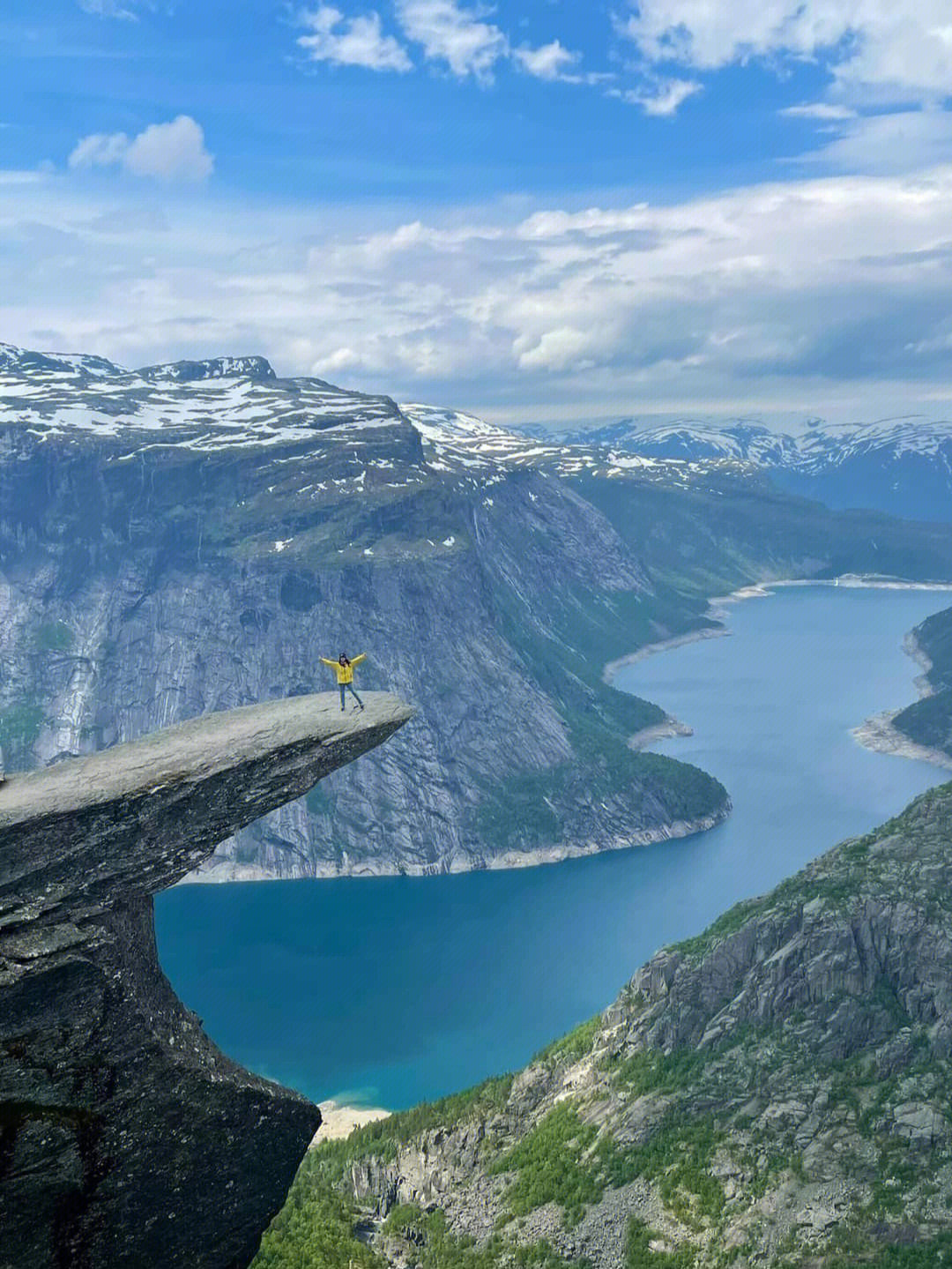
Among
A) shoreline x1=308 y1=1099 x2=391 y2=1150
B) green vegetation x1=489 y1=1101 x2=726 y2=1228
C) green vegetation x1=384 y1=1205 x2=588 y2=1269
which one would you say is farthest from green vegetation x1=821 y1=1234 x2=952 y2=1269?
shoreline x1=308 y1=1099 x2=391 y2=1150

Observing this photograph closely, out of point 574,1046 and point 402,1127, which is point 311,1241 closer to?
point 402,1127

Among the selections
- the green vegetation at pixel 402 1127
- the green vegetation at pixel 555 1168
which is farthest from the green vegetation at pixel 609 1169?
the green vegetation at pixel 402 1127

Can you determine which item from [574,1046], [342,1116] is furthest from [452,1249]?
[342,1116]

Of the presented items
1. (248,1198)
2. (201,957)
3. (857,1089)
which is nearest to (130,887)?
(248,1198)

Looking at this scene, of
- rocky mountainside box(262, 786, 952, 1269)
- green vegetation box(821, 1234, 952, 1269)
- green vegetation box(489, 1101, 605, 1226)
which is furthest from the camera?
green vegetation box(489, 1101, 605, 1226)

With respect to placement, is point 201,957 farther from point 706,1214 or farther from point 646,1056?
point 706,1214

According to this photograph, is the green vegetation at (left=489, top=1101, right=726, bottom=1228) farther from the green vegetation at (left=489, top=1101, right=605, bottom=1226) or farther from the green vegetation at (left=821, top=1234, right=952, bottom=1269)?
the green vegetation at (left=821, top=1234, right=952, bottom=1269)

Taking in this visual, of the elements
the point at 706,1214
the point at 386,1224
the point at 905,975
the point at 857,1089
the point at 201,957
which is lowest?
the point at 201,957

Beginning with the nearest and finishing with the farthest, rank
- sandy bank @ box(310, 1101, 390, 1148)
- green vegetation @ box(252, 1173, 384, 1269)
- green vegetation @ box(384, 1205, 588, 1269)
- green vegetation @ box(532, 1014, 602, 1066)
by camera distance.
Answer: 1. green vegetation @ box(252, 1173, 384, 1269)
2. green vegetation @ box(384, 1205, 588, 1269)
3. green vegetation @ box(532, 1014, 602, 1066)
4. sandy bank @ box(310, 1101, 390, 1148)
